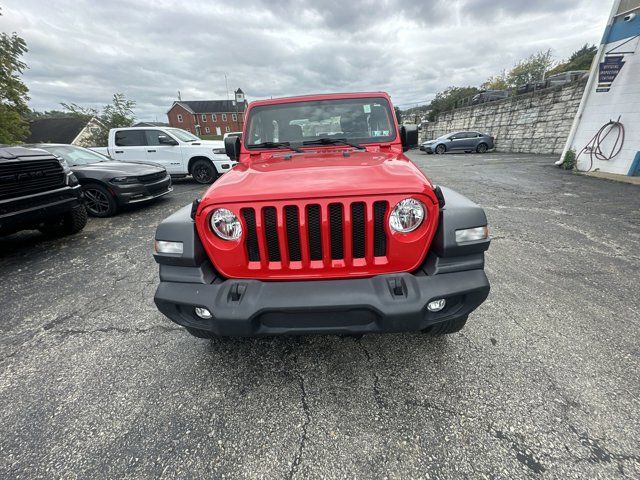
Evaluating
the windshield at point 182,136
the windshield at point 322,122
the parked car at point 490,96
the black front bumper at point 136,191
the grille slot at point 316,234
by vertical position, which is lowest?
the black front bumper at point 136,191

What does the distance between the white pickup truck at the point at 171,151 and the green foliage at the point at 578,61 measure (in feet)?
125

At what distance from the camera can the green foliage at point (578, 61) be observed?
100ft

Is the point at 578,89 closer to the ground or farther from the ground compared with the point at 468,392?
farther from the ground

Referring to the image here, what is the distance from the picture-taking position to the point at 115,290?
10.7 ft

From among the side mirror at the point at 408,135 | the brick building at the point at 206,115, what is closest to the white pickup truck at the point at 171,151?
the side mirror at the point at 408,135

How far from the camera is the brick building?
63.3 meters

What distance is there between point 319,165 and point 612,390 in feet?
7.62

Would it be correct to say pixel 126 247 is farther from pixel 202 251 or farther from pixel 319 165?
pixel 319 165

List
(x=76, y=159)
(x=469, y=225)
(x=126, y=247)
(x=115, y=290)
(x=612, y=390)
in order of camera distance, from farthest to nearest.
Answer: (x=76, y=159) → (x=126, y=247) → (x=115, y=290) → (x=612, y=390) → (x=469, y=225)

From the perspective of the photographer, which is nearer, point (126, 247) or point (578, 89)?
point (126, 247)

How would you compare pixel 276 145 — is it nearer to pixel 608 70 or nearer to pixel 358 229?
pixel 358 229

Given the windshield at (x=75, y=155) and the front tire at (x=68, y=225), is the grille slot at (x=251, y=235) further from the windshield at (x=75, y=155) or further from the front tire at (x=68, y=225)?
the windshield at (x=75, y=155)

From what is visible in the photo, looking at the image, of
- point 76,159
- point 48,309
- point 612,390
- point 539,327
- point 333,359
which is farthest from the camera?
point 76,159

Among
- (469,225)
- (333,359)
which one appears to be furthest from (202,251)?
(469,225)
